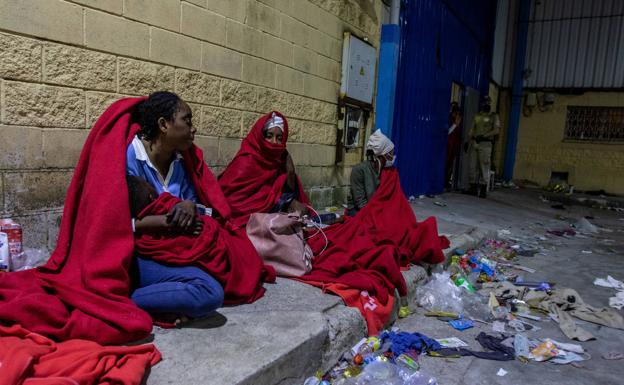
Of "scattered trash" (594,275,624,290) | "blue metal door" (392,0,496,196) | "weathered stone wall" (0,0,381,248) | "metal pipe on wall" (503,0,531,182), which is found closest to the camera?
"weathered stone wall" (0,0,381,248)

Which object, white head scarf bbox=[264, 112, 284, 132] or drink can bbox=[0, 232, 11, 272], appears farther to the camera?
white head scarf bbox=[264, 112, 284, 132]

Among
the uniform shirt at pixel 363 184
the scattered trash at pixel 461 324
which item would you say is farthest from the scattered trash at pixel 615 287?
the uniform shirt at pixel 363 184

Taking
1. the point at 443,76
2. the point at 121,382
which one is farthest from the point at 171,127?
the point at 443,76

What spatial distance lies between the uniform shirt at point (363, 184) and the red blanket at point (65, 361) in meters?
2.79

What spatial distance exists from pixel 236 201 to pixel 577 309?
291cm

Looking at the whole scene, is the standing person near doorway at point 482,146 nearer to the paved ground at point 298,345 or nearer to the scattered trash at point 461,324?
the paved ground at point 298,345

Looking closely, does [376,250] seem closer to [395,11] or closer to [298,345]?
[298,345]

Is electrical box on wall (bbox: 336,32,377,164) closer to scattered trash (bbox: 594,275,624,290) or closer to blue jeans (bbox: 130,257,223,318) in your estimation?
scattered trash (bbox: 594,275,624,290)

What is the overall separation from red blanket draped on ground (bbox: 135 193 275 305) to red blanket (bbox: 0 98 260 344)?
0.57 ft

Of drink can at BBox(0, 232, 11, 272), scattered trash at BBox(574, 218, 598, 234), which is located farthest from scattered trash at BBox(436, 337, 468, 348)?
scattered trash at BBox(574, 218, 598, 234)

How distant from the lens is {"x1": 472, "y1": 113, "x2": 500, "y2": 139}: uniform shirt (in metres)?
9.74

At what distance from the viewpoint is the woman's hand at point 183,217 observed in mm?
2195

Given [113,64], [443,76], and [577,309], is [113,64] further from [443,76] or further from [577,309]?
[443,76]

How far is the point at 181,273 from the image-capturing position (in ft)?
7.11
